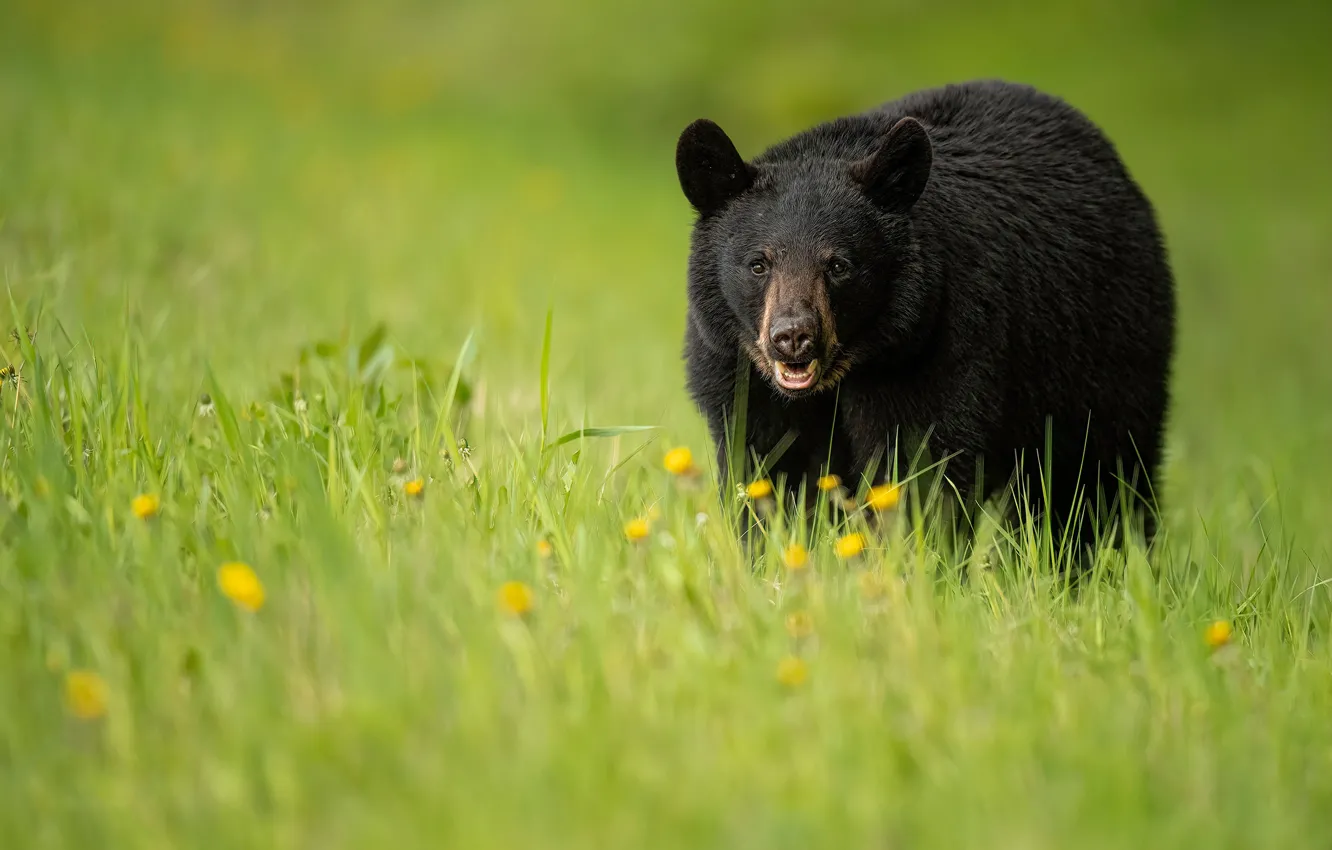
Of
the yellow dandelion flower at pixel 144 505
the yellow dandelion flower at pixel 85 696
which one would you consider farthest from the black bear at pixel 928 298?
the yellow dandelion flower at pixel 85 696

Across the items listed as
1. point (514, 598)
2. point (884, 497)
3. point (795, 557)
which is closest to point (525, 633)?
point (514, 598)

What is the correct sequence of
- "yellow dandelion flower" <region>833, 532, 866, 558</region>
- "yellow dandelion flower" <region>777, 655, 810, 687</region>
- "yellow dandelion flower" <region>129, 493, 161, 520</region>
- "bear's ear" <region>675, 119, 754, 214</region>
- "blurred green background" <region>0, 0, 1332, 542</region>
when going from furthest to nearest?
1. "blurred green background" <region>0, 0, 1332, 542</region>
2. "bear's ear" <region>675, 119, 754, 214</region>
3. "yellow dandelion flower" <region>833, 532, 866, 558</region>
4. "yellow dandelion flower" <region>129, 493, 161, 520</region>
5. "yellow dandelion flower" <region>777, 655, 810, 687</region>

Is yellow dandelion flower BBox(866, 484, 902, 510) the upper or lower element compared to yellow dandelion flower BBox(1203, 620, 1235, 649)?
upper

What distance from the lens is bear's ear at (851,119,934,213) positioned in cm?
427

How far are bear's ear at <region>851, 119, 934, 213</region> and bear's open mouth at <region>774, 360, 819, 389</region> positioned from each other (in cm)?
66

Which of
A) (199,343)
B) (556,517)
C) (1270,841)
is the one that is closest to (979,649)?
(1270,841)

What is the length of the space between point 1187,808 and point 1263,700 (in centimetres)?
76

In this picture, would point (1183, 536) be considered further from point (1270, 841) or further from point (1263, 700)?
point (1270, 841)

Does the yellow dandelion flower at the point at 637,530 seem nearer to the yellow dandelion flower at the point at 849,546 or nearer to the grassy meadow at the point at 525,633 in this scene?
the grassy meadow at the point at 525,633

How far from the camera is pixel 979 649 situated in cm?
291

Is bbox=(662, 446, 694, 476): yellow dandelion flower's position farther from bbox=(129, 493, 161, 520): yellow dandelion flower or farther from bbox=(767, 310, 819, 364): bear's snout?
bbox=(129, 493, 161, 520): yellow dandelion flower

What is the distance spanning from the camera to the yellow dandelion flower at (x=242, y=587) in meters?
2.59

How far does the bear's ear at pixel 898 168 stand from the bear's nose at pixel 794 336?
59 centimetres

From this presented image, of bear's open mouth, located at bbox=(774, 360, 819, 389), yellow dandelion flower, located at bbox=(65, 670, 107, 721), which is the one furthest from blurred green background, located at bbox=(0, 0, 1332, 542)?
yellow dandelion flower, located at bbox=(65, 670, 107, 721)
